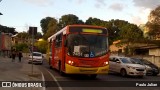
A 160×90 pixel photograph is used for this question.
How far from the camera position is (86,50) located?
21844 mm

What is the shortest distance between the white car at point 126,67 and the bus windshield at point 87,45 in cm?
567

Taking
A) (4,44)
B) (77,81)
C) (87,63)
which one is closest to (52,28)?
(4,44)

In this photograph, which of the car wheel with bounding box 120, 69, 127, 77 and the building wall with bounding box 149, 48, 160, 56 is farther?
the building wall with bounding box 149, 48, 160, 56

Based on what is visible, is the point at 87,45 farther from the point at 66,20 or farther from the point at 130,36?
the point at 66,20

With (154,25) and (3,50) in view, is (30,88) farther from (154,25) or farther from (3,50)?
(3,50)

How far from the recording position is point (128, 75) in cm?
2777

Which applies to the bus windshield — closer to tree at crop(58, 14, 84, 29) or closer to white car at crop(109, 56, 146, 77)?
white car at crop(109, 56, 146, 77)

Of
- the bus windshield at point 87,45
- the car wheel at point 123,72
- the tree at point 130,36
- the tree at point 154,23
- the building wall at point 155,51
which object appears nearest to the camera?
the bus windshield at point 87,45

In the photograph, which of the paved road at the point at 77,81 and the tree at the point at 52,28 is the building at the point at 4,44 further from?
the paved road at the point at 77,81

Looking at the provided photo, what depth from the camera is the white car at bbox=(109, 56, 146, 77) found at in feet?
89.1

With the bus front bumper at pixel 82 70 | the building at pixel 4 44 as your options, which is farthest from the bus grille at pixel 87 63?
the building at pixel 4 44

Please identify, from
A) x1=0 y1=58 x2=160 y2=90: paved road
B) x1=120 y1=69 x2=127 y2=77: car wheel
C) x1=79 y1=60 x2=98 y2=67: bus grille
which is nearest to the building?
x1=120 y1=69 x2=127 y2=77: car wheel

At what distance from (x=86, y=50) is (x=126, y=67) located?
6743 millimetres

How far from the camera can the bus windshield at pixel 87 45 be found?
71.7 ft
